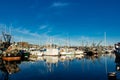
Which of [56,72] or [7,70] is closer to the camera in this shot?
[56,72]

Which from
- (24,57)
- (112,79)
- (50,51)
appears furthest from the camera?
(50,51)

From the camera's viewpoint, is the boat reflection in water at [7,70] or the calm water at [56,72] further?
the boat reflection in water at [7,70]

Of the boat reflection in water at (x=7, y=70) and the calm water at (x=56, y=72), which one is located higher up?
the boat reflection in water at (x=7, y=70)

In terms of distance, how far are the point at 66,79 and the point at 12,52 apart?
56.8 m

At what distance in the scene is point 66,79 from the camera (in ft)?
148

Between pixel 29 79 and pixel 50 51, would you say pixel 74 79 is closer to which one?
pixel 29 79

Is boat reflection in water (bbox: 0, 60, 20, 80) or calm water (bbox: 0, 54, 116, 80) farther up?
boat reflection in water (bbox: 0, 60, 20, 80)

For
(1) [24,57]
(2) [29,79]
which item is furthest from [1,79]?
(1) [24,57]

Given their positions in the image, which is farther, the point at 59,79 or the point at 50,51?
the point at 50,51

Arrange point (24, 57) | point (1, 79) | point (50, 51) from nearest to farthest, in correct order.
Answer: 1. point (1, 79)
2. point (24, 57)
3. point (50, 51)

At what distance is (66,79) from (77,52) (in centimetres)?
12810

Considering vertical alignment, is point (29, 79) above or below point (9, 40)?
below

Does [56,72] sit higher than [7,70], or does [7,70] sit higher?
[7,70]

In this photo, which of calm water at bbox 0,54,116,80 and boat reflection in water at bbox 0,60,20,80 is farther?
boat reflection in water at bbox 0,60,20,80
